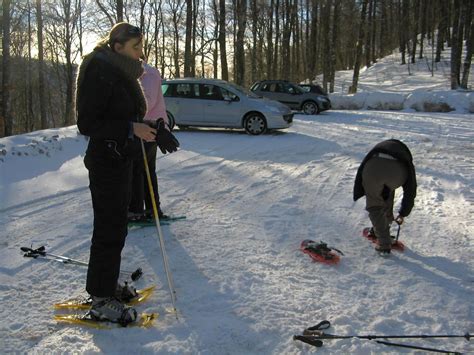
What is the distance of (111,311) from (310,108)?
63.3 feet

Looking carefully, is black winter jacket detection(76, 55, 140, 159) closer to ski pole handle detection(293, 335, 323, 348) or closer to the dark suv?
ski pole handle detection(293, 335, 323, 348)

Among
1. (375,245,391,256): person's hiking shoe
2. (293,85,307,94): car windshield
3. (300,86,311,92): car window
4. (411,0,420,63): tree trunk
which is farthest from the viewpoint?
(411,0,420,63): tree trunk

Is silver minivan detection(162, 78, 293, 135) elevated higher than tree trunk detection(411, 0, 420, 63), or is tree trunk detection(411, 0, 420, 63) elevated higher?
tree trunk detection(411, 0, 420, 63)

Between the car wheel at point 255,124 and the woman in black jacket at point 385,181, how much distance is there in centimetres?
971

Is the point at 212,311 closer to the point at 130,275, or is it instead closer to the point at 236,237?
the point at 130,275

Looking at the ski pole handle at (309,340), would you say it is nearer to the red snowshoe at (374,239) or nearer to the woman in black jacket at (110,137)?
the woman in black jacket at (110,137)

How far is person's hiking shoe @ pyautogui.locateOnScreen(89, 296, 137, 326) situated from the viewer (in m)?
3.40

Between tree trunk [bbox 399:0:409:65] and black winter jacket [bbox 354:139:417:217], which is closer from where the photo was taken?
black winter jacket [bbox 354:139:417:217]

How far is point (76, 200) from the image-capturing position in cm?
679

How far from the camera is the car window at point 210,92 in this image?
48.6ft

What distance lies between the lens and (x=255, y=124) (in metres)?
Answer: 14.5

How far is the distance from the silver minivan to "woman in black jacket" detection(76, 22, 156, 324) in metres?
11.1

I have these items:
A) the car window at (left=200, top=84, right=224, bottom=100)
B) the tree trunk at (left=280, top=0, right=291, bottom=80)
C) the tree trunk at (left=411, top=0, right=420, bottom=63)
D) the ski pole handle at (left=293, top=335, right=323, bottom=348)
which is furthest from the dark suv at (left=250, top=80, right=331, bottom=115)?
the tree trunk at (left=411, top=0, right=420, bottom=63)

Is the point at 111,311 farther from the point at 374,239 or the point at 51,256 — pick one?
the point at 374,239
